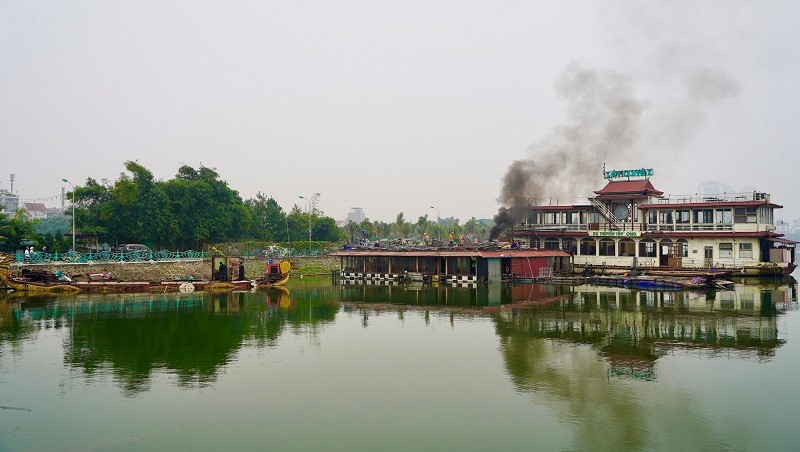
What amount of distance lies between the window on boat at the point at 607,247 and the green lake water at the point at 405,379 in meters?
31.8

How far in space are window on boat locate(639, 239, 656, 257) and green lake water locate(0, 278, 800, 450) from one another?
97.1 feet

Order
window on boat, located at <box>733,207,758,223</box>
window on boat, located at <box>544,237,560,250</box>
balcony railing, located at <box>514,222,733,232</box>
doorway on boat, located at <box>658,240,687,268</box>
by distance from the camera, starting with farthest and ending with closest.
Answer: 1. window on boat, located at <box>544,237,560,250</box>
2. doorway on boat, located at <box>658,240,687,268</box>
3. balcony railing, located at <box>514,222,733,232</box>
4. window on boat, located at <box>733,207,758,223</box>

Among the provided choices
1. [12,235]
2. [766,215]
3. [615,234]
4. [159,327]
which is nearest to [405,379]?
[159,327]

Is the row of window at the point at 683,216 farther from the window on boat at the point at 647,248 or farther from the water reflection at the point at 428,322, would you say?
the water reflection at the point at 428,322

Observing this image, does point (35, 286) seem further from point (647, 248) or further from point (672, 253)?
point (672, 253)

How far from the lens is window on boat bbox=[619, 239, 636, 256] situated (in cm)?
7081

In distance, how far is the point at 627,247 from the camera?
7131 cm

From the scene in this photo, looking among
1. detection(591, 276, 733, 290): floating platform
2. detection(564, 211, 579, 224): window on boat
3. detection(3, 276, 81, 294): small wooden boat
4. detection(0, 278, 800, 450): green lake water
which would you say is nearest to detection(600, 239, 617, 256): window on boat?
detection(564, 211, 579, 224): window on boat

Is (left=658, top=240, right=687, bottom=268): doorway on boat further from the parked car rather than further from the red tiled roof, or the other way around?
the parked car

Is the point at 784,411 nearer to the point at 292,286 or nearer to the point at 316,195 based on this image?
the point at 292,286

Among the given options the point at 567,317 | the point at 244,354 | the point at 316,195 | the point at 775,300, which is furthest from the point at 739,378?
the point at 316,195

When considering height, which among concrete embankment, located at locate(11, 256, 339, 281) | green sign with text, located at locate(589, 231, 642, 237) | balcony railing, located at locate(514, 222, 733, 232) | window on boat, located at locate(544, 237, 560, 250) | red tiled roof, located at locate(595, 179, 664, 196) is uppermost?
red tiled roof, located at locate(595, 179, 664, 196)

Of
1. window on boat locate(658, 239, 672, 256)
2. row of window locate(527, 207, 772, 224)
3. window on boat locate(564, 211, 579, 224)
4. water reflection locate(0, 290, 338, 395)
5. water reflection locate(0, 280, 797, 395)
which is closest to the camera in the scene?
water reflection locate(0, 290, 338, 395)

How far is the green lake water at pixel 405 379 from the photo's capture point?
1620 cm
